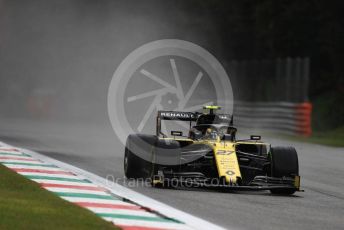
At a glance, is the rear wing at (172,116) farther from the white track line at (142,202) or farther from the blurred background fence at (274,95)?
the blurred background fence at (274,95)

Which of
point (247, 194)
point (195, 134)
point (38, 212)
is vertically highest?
point (195, 134)

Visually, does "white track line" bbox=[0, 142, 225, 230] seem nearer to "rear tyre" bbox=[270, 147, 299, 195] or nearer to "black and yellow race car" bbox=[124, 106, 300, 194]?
"black and yellow race car" bbox=[124, 106, 300, 194]

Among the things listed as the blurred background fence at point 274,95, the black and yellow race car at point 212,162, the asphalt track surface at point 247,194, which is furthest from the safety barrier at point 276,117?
the black and yellow race car at point 212,162

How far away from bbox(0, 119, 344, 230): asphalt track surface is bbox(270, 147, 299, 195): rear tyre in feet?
0.64

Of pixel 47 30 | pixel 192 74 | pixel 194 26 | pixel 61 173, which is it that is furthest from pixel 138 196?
pixel 194 26

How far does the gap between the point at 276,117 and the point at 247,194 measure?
61.2 ft

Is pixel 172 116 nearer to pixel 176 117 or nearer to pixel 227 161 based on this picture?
pixel 176 117

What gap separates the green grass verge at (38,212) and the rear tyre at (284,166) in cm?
330

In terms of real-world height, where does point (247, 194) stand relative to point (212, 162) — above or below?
below

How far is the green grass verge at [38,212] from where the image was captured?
27.4 ft

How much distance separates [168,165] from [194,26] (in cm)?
4137

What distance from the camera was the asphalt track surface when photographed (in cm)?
984

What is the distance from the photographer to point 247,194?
12.3 m

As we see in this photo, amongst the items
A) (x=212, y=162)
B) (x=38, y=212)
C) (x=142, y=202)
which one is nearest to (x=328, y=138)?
(x=212, y=162)
